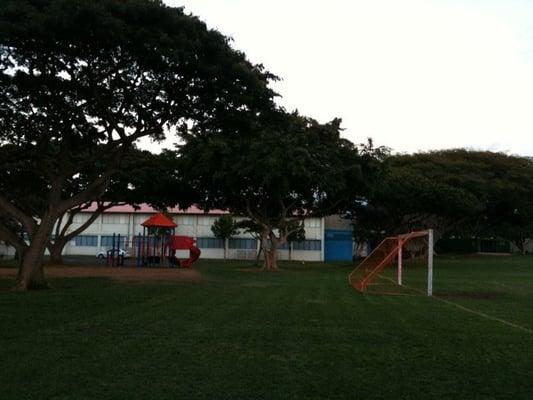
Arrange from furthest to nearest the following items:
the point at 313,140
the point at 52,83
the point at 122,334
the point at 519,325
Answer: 1. the point at 313,140
2. the point at 52,83
3. the point at 519,325
4. the point at 122,334

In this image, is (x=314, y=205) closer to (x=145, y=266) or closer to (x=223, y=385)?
(x=145, y=266)

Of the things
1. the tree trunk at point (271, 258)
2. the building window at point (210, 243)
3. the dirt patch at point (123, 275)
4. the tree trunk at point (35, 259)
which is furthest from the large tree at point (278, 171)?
the building window at point (210, 243)

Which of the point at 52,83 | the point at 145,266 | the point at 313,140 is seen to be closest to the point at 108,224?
the point at 145,266

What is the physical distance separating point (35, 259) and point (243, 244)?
4905 cm

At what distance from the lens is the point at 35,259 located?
19562mm

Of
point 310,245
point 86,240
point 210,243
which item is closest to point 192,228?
point 210,243

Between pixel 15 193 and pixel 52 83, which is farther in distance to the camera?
pixel 15 193

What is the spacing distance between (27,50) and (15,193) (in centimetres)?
2035

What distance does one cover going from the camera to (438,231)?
174 ft

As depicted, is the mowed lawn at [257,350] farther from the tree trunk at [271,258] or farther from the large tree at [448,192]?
the large tree at [448,192]

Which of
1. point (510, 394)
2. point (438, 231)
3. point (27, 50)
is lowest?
point (510, 394)

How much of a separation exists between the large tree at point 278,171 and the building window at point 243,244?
85.4 ft

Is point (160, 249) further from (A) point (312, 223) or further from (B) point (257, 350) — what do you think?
(B) point (257, 350)

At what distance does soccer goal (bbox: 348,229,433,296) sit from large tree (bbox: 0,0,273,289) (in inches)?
292
